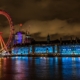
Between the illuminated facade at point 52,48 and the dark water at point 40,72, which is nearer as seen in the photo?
the dark water at point 40,72

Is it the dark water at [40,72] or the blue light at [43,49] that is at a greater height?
the blue light at [43,49]

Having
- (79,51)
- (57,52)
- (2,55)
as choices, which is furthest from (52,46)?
(2,55)

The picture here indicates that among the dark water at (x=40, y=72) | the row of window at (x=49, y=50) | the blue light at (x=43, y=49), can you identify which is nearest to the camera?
the dark water at (x=40, y=72)

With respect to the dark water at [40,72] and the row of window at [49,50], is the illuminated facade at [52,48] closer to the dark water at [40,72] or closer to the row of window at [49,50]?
the row of window at [49,50]

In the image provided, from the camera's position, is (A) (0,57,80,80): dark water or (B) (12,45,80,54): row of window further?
(B) (12,45,80,54): row of window

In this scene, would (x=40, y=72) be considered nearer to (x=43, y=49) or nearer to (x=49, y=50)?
(x=49, y=50)

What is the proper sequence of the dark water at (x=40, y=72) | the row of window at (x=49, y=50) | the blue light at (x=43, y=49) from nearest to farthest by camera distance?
the dark water at (x=40, y=72) → the row of window at (x=49, y=50) → the blue light at (x=43, y=49)

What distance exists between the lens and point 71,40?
630 feet

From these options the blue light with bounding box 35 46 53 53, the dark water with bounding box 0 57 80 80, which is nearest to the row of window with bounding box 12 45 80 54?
the blue light with bounding box 35 46 53 53

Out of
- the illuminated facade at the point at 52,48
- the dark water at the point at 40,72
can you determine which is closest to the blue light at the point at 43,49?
the illuminated facade at the point at 52,48

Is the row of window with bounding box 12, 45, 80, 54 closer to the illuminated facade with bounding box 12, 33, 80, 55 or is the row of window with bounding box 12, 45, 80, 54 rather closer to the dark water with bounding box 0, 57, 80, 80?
the illuminated facade with bounding box 12, 33, 80, 55

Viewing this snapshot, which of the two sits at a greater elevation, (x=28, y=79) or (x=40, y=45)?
(x=40, y=45)

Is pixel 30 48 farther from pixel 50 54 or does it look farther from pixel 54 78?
pixel 54 78

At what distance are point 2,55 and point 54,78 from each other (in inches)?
3966
